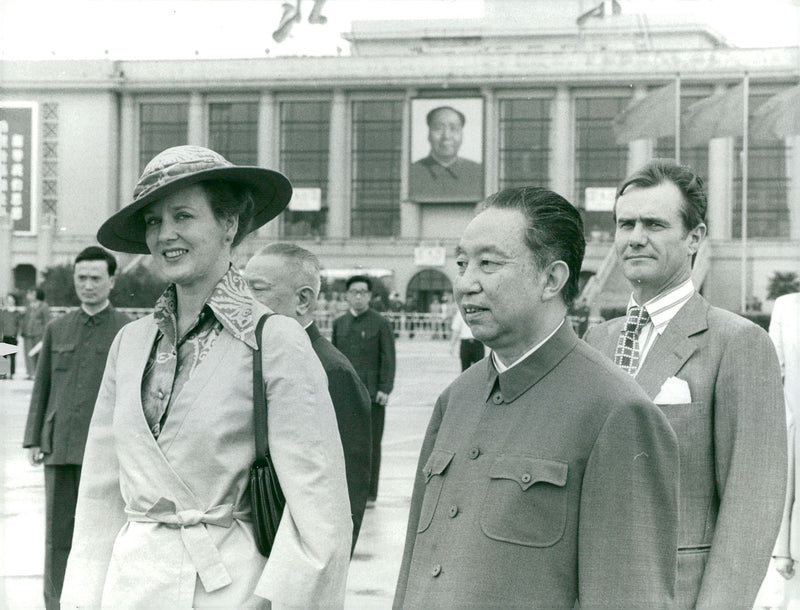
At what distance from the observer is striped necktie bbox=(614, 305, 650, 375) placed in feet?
8.74

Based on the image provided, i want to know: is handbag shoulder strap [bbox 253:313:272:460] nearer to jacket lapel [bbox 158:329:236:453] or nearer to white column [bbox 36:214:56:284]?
jacket lapel [bbox 158:329:236:453]

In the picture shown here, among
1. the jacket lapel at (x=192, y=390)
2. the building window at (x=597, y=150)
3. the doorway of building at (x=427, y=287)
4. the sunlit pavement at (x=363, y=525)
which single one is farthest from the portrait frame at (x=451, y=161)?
the jacket lapel at (x=192, y=390)

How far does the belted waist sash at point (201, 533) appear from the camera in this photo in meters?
2.21

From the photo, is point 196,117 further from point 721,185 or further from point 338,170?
point 721,185

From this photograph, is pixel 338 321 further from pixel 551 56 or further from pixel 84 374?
pixel 551 56

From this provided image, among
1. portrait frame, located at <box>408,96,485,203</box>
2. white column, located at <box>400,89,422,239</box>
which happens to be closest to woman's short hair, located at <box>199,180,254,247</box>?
portrait frame, located at <box>408,96,485,203</box>

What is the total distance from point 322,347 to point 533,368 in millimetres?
2071

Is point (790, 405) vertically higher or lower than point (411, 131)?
lower

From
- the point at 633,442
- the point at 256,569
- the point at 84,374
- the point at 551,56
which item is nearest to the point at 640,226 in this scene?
the point at 633,442

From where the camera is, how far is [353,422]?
379 cm

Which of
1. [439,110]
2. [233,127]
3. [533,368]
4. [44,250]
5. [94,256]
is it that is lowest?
[533,368]

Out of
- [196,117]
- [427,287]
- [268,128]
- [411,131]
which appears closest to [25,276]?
[196,117]

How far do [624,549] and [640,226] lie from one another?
1.11 meters

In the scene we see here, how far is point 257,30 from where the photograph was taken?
4766 millimetres
